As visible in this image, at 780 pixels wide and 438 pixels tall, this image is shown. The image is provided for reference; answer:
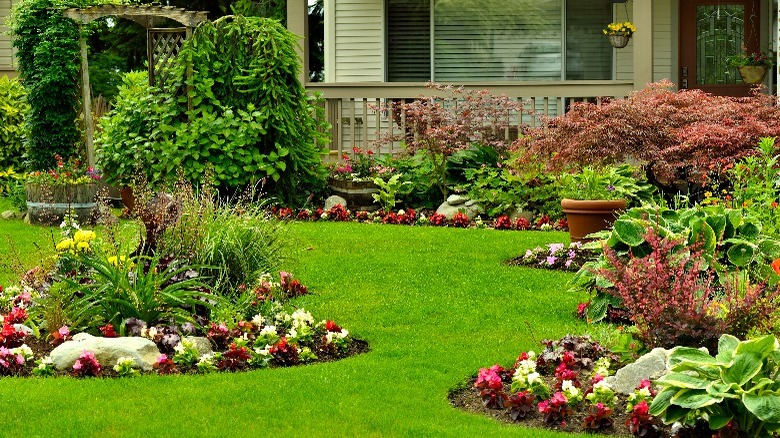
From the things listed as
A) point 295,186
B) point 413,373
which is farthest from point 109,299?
point 295,186

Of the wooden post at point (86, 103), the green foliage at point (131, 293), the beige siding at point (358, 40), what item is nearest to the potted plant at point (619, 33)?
the beige siding at point (358, 40)

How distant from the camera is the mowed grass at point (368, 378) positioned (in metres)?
5.46

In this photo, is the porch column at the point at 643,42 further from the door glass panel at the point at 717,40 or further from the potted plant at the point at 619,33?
the door glass panel at the point at 717,40

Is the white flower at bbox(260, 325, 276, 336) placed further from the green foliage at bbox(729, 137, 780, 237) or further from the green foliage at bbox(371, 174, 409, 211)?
the green foliage at bbox(371, 174, 409, 211)

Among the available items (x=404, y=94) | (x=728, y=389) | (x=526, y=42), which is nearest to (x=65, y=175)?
(x=404, y=94)

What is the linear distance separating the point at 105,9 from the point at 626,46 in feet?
23.9

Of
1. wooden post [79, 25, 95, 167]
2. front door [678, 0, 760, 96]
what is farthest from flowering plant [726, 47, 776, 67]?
wooden post [79, 25, 95, 167]

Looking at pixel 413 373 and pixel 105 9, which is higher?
pixel 105 9

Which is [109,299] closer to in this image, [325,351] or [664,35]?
[325,351]

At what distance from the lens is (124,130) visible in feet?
46.1

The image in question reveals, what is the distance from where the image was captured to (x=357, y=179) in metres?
14.1

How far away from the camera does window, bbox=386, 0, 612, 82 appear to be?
17.4 meters

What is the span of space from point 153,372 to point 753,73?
11.8m

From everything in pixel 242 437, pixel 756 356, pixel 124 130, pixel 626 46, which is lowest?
pixel 242 437
